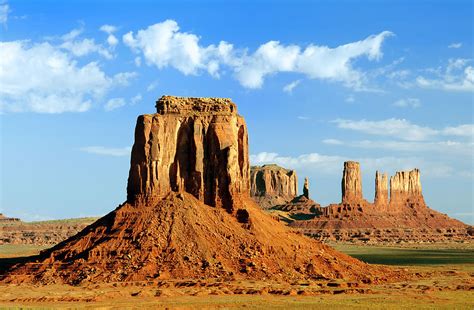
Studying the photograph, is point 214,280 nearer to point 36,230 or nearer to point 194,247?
point 194,247

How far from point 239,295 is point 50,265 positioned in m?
16.9

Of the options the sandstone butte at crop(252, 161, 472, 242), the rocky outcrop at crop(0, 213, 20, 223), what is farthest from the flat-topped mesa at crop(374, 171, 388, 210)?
the rocky outcrop at crop(0, 213, 20, 223)

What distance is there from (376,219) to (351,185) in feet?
31.0

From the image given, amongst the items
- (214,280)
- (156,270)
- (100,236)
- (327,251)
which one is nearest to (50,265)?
(100,236)

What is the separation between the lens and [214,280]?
59938 mm

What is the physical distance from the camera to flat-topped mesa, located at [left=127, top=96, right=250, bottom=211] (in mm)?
67312

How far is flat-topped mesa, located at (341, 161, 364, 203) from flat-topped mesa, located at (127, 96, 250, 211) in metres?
117

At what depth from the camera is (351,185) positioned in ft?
605

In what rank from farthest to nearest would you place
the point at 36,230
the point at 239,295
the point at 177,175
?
the point at 36,230 < the point at 177,175 < the point at 239,295

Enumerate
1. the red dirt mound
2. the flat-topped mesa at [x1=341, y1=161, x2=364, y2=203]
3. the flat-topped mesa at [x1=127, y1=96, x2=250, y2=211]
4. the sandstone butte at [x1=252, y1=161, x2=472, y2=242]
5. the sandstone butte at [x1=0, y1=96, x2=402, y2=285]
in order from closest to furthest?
the red dirt mound, the sandstone butte at [x1=0, y1=96, x2=402, y2=285], the flat-topped mesa at [x1=127, y1=96, x2=250, y2=211], the sandstone butte at [x1=252, y1=161, x2=472, y2=242], the flat-topped mesa at [x1=341, y1=161, x2=364, y2=203]


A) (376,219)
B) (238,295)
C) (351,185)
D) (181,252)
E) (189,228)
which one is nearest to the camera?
(238,295)

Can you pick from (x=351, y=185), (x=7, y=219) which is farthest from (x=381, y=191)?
(x=7, y=219)

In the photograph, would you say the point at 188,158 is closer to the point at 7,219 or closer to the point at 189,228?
the point at 189,228

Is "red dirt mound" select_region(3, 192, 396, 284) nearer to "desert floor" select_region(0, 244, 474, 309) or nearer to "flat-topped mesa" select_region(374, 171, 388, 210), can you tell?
"desert floor" select_region(0, 244, 474, 309)
